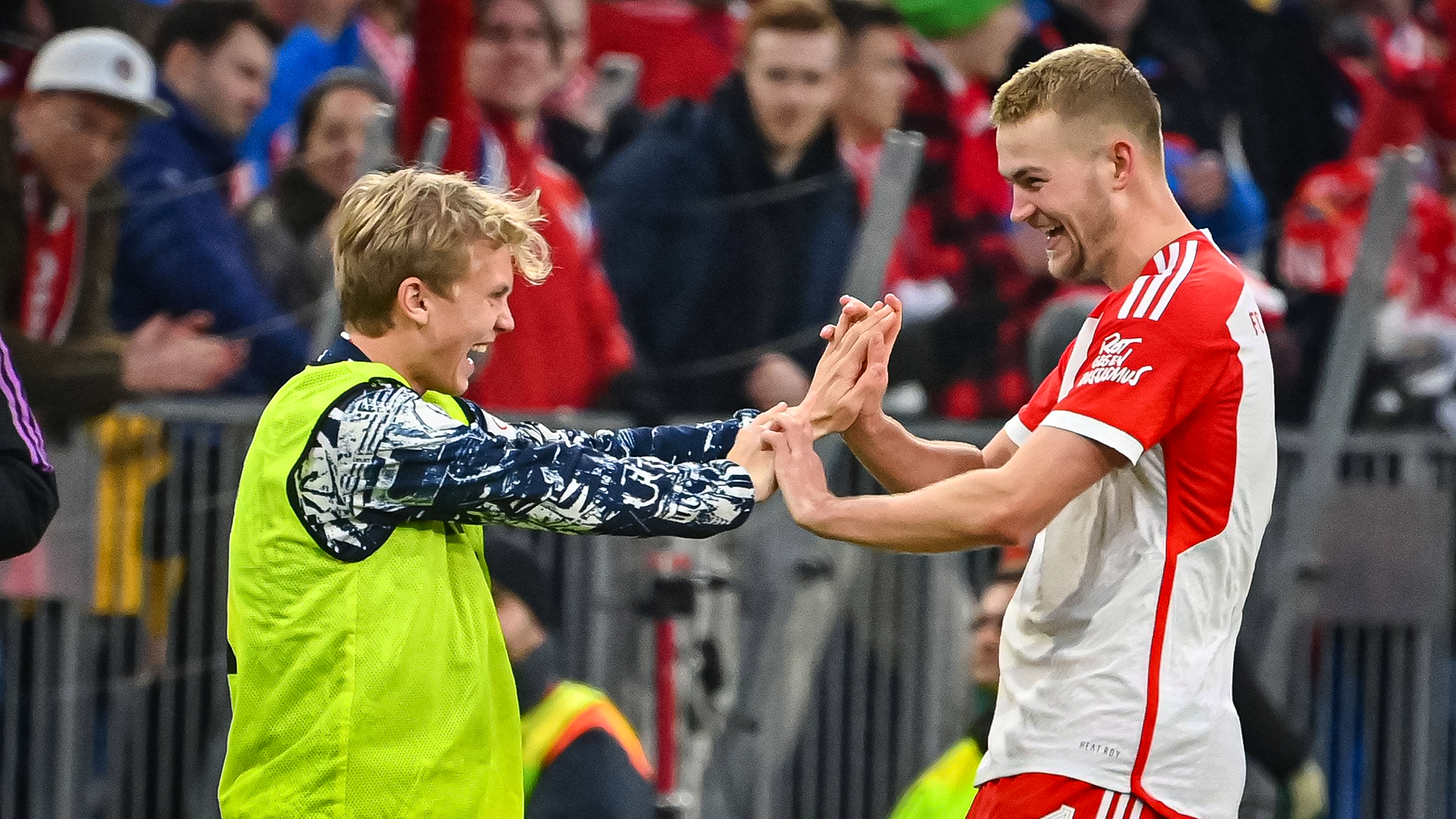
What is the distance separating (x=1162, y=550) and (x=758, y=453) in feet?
2.26

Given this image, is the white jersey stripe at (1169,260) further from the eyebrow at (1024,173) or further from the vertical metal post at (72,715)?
the vertical metal post at (72,715)

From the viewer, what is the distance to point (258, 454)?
2791 mm

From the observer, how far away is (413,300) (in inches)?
110

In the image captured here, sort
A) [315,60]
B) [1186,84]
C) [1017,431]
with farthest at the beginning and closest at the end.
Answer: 1. [1186,84]
2. [315,60]
3. [1017,431]

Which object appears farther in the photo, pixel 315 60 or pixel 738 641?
pixel 315 60

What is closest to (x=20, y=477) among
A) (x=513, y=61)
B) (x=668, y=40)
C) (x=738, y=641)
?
(x=738, y=641)

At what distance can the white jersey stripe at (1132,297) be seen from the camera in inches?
114

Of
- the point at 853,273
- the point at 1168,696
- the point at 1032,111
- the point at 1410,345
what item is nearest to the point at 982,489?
the point at 1168,696

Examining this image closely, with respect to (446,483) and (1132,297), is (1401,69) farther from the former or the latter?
(446,483)

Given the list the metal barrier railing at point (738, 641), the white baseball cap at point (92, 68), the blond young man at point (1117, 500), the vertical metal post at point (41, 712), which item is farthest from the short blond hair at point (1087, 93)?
the vertical metal post at point (41, 712)

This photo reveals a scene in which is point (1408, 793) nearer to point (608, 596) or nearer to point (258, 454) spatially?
point (608, 596)

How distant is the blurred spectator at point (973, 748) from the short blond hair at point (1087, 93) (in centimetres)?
155

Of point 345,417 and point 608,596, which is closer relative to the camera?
point 345,417

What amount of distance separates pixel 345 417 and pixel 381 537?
19cm
